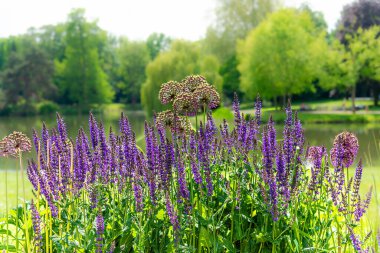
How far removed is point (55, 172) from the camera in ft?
14.6

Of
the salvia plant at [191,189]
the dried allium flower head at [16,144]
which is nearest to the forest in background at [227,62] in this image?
the salvia plant at [191,189]

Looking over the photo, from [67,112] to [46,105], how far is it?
10.2 ft

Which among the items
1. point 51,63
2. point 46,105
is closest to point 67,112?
point 46,105

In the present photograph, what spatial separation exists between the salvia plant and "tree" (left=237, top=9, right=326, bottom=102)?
34.4 m

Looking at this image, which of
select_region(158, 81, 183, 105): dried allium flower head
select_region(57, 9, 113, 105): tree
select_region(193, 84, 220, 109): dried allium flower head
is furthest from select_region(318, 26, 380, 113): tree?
select_region(193, 84, 220, 109): dried allium flower head

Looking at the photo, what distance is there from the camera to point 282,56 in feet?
126

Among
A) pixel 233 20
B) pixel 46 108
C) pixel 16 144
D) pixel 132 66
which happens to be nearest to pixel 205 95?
pixel 16 144

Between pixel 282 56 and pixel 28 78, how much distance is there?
38.4 metres

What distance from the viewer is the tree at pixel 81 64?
202 ft

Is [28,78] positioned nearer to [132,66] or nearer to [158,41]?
[132,66]

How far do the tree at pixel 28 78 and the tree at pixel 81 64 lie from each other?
2.68 m

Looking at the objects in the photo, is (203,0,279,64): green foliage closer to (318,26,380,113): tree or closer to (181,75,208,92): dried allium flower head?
(318,26,380,113): tree

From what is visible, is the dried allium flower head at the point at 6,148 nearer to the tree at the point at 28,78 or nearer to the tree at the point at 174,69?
the tree at the point at 174,69

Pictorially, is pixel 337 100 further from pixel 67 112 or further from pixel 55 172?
pixel 55 172
